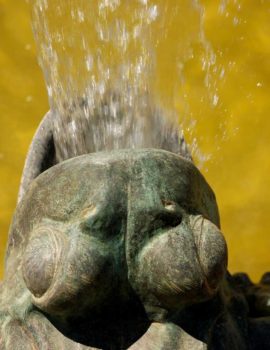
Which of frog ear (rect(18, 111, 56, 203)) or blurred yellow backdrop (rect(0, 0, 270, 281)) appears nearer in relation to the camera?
frog ear (rect(18, 111, 56, 203))

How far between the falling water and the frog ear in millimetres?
21

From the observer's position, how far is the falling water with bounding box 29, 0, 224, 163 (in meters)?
1.58

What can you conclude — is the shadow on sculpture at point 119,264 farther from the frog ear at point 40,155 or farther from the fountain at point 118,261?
the frog ear at point 40,155

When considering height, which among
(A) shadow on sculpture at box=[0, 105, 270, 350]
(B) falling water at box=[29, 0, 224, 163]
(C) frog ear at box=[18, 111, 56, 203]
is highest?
(B) falling water at box=[29, 0, 224, 163]

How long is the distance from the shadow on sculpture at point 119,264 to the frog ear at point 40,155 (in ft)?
1.50

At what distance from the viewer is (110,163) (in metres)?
1.00

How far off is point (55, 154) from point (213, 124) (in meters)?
1.14

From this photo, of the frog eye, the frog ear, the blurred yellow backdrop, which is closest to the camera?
the frog eye

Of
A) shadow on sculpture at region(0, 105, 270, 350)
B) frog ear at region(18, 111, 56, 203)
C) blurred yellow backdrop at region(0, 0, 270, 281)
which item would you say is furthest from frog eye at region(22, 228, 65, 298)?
blurred yellow backdrop at region(0, 0, 270, 281)

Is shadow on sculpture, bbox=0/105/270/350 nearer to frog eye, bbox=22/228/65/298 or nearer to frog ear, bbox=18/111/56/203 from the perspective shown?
frog eye, bbox=22/228/65/298

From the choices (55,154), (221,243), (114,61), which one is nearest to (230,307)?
(221,243)

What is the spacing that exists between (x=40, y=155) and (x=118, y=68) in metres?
0.44

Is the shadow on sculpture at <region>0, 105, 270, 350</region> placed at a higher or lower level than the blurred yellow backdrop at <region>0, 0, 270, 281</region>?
lower

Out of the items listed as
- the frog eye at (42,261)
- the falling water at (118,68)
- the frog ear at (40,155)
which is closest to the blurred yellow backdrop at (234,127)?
the falling water at (118,68)
